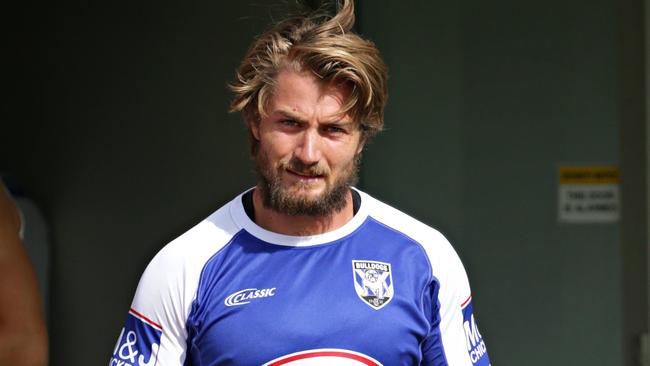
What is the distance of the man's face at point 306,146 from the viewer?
238cm

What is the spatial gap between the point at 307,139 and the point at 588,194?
6.45ft

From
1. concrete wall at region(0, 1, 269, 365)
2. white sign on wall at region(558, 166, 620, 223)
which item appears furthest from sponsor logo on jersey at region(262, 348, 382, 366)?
concrete wall at region(0, 1, 269, 365)

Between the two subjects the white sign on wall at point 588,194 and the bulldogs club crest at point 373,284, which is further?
the white sign on wall at point 588,194

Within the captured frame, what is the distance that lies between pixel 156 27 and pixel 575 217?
2.01m

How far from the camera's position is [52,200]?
16.4 feet

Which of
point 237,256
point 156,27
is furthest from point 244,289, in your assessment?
point 156,27

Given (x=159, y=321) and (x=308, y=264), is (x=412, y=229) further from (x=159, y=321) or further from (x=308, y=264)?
(x=159, y=321)

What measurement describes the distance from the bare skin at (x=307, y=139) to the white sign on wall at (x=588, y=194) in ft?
5.85

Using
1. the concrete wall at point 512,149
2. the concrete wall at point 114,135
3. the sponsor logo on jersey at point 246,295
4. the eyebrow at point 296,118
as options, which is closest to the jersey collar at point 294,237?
the sponsor logo on jersey at point 246,295

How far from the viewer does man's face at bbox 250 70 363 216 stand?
93.7 inches

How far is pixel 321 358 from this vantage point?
89.3 inches

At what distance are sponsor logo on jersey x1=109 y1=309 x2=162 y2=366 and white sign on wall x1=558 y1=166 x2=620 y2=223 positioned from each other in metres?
2.13

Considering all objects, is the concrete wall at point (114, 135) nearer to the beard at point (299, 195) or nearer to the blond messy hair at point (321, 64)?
the blond messy hair at point (321, 64)

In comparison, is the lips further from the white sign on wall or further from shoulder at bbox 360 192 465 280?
the white sign on wall
